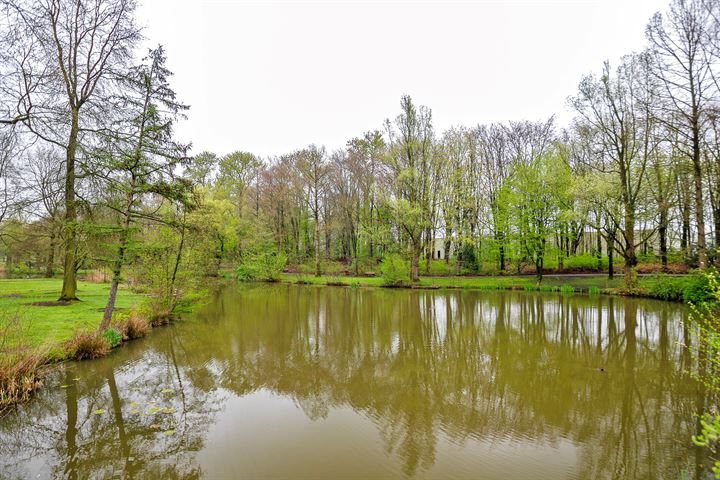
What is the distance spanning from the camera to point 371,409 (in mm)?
5707

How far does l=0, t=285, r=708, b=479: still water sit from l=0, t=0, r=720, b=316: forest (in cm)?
417

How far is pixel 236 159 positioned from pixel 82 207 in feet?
106

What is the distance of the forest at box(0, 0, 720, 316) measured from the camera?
10406 mm

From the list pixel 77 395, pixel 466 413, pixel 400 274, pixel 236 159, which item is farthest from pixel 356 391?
pixel 236 159

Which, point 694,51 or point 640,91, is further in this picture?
point 640,91

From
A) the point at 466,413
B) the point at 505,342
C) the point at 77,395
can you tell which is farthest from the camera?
the point at 505,342

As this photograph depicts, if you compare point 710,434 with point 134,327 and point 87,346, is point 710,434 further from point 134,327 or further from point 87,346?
point 134,327

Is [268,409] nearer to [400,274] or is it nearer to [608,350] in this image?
[608,350]

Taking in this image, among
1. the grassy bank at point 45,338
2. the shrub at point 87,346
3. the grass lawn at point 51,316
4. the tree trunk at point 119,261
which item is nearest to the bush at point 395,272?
the grass lawn at point 51,316

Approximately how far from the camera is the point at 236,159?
4125cm

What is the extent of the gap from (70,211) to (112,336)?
5792mm

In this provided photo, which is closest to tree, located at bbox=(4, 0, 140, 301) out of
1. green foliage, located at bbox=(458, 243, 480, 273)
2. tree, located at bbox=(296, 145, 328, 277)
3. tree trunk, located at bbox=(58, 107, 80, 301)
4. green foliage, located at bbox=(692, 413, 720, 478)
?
tree trunk, located at bbox=(58, 107, 80, 301)

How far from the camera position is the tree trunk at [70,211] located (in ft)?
31.6

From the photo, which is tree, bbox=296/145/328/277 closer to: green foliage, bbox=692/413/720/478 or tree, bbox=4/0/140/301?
tree, bbox=4/0/140/301
